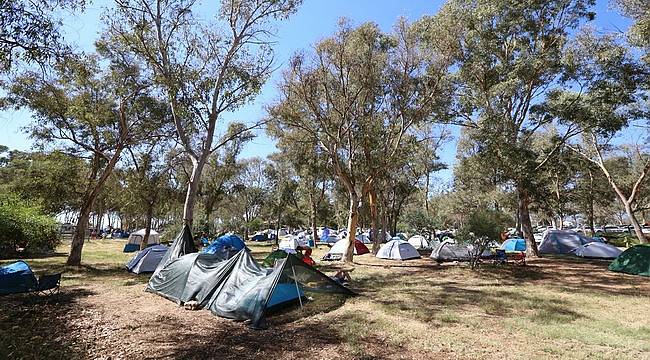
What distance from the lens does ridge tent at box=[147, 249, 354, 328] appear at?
814 cm

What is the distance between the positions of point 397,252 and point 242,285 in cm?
1352

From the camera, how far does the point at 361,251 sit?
23828 millimetres

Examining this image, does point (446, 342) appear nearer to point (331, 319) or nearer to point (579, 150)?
point (331, 319)

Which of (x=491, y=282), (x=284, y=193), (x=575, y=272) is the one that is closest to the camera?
(x=491, y=282)

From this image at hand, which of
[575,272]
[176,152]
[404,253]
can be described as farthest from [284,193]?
[575,272]

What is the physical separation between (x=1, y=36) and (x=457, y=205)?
34.5 m

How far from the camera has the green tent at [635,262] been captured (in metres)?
14.3

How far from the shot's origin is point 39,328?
7.58 m

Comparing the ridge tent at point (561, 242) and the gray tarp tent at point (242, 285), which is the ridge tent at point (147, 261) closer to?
the gray tarp tent at point (242, 285)

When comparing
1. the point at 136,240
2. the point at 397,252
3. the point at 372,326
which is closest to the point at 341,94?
the point at 397,252

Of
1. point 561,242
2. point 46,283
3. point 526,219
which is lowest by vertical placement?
point 46,283

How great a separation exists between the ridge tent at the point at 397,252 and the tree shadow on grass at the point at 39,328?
1458 cm

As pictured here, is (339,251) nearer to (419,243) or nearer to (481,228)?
(481,228)

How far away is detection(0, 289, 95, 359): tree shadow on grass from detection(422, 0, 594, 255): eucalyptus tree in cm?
1528
